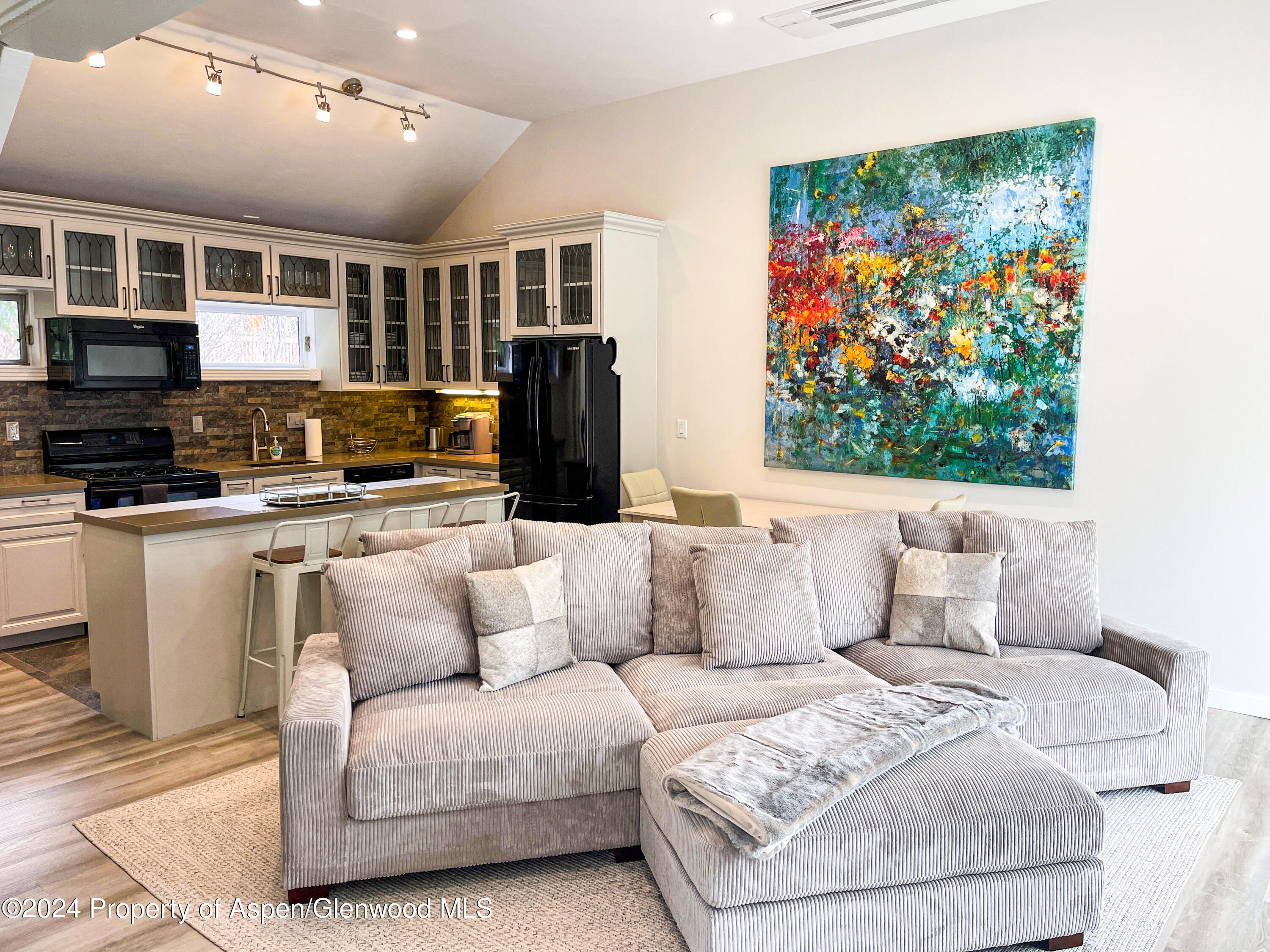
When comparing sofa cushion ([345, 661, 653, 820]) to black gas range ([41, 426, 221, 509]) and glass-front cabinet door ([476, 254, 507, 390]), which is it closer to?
black gas range ([41, 426, 221, 509])

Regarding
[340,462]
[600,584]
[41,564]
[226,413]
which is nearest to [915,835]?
[600,584]

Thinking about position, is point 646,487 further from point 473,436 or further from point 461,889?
point 461,889

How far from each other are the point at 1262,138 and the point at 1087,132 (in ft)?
2.23

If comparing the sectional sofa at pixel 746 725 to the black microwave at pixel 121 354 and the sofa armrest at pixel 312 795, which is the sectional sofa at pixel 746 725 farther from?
the black microwave at pixel 121 354

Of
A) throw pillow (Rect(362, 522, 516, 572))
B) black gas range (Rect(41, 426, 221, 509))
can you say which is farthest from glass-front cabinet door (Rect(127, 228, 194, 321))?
throw pillow (Rect(362, 522, 516, 572))

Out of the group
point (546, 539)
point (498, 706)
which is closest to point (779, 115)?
point (546, 539)

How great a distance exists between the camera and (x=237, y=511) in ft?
12.8

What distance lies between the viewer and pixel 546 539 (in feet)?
11.0

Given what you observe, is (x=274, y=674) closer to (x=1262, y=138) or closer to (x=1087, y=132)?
(x=1087, y=132)

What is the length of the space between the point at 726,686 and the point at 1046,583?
138 cm

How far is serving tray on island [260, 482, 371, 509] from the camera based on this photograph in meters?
4.04

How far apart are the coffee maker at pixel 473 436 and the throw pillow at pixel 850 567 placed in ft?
11.5

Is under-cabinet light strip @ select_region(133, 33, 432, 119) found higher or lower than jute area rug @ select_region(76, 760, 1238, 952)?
higher

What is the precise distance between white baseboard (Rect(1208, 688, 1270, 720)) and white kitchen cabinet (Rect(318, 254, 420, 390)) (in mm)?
5470
